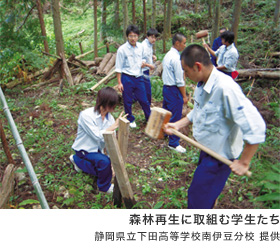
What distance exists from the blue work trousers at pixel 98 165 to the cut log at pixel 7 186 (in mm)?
915

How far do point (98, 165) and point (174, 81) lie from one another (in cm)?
216

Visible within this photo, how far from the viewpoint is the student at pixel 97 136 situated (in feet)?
10.6

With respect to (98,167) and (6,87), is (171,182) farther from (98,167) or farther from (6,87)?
(6,87)

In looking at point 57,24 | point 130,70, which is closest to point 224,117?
point 130,70

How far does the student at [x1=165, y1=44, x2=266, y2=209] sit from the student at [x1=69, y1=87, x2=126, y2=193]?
1280 mm

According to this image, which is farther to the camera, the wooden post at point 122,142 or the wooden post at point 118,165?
the wooden post at point 122,142

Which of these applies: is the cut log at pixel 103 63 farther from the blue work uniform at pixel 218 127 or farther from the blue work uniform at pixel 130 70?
the blue work uniform at pixel 218 127

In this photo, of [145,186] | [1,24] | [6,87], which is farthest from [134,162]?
[6,87]

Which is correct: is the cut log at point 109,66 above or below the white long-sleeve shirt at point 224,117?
below

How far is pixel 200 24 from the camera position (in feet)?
46.6

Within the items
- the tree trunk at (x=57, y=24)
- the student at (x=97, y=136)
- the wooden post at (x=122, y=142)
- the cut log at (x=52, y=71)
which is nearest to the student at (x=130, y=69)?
the student at (x=97, y=136)

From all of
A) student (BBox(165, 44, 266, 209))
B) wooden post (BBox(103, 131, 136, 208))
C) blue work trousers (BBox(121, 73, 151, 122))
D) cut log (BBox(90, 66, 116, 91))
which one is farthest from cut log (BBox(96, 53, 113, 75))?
→ student (BBox(165, 44, 266, 209))

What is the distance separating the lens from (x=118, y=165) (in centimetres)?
269

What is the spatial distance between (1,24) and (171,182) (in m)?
6.14
